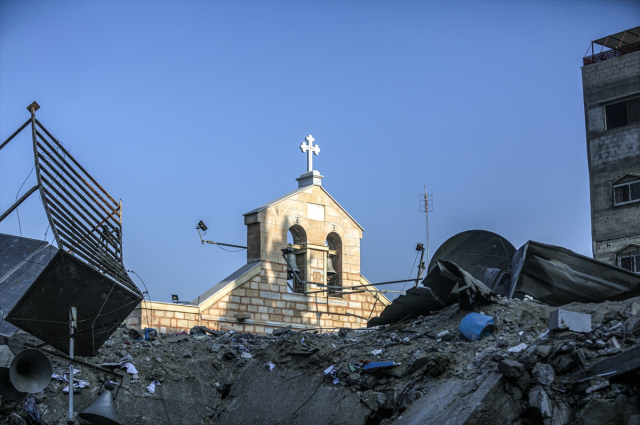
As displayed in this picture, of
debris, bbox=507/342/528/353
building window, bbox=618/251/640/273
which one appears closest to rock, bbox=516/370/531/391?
debris, bbox=507/342/528/353

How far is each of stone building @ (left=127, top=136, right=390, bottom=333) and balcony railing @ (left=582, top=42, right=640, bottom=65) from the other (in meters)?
12.4

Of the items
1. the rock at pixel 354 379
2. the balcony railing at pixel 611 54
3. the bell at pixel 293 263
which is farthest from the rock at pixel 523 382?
the balcony railing at pixel 611 54

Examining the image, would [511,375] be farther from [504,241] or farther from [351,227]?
[351,227]

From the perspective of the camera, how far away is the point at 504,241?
51.6ft

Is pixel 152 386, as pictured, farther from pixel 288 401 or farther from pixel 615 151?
pixel 615 151

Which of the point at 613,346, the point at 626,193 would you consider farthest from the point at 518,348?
the point at 626,193

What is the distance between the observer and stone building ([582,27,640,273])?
26562mm

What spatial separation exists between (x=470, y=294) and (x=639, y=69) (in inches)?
669

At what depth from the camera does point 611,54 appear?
28.1 meters

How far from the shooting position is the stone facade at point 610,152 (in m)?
26.6

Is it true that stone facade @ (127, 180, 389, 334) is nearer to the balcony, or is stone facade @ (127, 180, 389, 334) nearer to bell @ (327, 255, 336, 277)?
bell @ (327, 255, 336, 277)

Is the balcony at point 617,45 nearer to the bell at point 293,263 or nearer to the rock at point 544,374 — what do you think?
the bell at point 293,263

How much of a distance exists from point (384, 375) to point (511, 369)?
2840 millimetres

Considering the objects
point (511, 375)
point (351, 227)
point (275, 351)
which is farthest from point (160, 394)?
point (351, 227)
